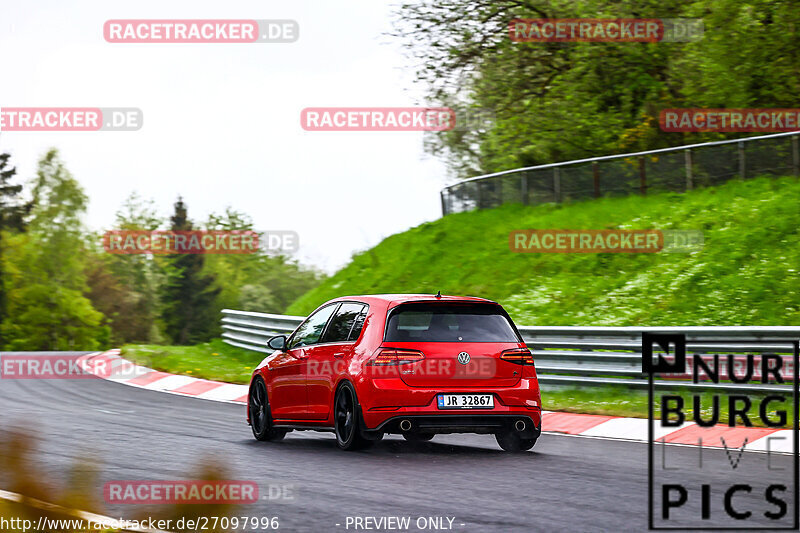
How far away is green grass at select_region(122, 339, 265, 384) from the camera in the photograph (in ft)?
70.7

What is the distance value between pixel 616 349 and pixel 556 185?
39.7ft

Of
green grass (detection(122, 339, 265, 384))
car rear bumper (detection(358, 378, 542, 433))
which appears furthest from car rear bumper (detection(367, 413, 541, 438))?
green grass (detection(122, 339, 265, 384))

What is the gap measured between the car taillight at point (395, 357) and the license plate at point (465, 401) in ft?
1.37

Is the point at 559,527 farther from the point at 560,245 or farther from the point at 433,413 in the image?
the point at 560,245

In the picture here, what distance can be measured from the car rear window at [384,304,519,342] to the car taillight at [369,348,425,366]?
139 mm

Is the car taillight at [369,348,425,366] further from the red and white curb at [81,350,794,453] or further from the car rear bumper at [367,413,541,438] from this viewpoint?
the red and white curb at [81,350,794,453]

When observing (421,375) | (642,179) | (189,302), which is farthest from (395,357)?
(189,302)

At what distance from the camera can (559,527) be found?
6676 mm

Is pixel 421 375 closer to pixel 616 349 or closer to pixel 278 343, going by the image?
pixel 278 343

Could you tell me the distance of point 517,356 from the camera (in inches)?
414

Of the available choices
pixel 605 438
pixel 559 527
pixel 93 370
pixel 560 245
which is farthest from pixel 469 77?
pixel 559 527

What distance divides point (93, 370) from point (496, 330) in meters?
16.9

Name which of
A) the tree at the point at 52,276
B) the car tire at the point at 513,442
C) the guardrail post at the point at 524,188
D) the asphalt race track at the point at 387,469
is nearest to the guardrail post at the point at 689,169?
the guardrail post at the point at 524,188

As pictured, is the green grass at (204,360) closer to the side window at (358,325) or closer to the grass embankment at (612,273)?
the grass embankment at (612,273)
